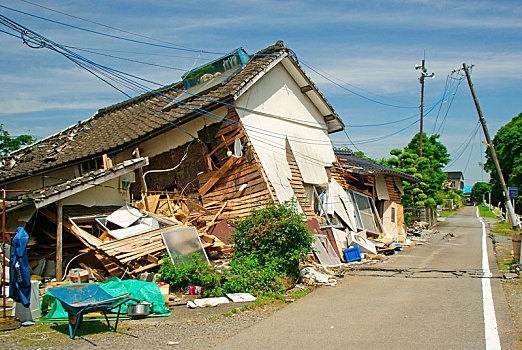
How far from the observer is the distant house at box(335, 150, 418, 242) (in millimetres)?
18984

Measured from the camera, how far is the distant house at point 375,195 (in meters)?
19.0

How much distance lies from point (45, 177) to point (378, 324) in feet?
38.2

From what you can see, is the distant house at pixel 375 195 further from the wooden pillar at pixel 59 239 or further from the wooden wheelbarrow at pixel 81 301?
the wooden wheelbarrow at pixel 81 301

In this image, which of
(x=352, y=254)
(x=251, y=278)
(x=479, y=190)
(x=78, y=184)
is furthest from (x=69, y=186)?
(x=479, y=190)

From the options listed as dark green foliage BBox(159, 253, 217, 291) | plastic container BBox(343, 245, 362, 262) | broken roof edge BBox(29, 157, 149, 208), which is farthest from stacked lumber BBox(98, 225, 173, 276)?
plastic container BBox(343, 245, 362, 262)

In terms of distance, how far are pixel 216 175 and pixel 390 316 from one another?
779 cm

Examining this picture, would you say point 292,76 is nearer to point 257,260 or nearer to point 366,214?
point 366,214

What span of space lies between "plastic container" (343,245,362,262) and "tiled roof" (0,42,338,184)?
6.61 meters

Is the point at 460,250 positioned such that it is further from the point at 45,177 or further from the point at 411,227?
the point at 45,177

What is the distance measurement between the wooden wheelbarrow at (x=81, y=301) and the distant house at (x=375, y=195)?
1288 centimetres

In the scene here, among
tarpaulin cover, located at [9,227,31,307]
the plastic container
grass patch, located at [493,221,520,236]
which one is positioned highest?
tarpaulin cover, located at [9,227,31,307]

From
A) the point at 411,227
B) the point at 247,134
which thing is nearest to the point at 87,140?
the point at 247,134

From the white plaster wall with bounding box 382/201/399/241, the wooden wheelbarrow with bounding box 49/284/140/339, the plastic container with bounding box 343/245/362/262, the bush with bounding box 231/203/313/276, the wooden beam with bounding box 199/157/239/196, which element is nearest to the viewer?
the wooden wheelbarrow with bounding box 49/284/140/339

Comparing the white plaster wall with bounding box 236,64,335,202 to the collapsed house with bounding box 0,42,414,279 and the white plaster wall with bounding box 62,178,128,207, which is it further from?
the white plaster wall with bounding box 62,178,128,207
